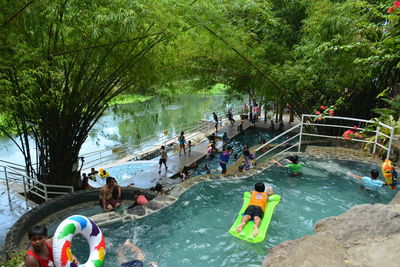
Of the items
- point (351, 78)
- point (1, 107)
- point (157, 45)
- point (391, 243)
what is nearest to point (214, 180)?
point (157, 45)

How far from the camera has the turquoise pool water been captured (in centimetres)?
341

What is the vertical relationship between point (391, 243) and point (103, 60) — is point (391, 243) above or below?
below

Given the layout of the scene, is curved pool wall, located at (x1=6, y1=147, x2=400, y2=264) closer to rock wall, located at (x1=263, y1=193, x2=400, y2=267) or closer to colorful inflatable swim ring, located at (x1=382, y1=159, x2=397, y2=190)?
colorful inflatable swim ring, located at (x1=382, y1=159, x2=397, y2=190)

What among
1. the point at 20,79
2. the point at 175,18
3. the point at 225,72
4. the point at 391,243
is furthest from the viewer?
the point at 225,72

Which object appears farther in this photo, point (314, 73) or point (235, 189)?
point (314, 73)

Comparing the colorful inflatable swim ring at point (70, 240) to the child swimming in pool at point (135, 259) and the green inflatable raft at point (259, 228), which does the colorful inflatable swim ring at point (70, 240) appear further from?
the green inflatable raft at point (259, 228)

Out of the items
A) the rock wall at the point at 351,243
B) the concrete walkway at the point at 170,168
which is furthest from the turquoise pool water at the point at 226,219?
the concrete walkway at the point at 170,168

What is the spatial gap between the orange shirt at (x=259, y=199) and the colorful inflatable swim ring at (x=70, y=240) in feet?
7.12

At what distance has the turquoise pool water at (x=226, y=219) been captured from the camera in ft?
11.2

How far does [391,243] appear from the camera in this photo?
2.32m

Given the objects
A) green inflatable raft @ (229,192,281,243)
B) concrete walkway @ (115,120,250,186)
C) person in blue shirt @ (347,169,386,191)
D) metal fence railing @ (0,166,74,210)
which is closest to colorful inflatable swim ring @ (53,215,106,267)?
green inflatable raft @ (229,192,281,243)

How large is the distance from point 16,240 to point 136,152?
8.84 meters

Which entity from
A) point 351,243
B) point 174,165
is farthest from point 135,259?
point 174,165

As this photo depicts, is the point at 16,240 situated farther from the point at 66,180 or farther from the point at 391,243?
the point at 391,243
